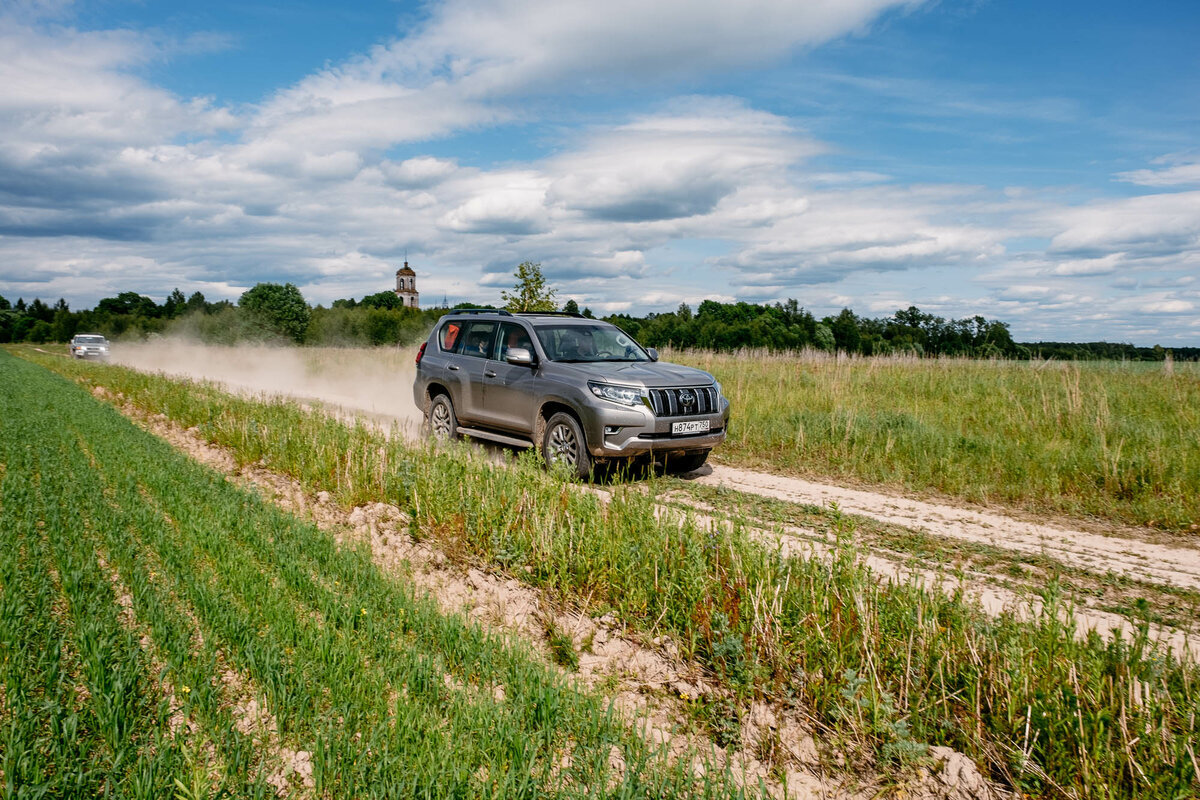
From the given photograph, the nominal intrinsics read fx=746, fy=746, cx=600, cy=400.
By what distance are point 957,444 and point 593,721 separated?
8610 mm

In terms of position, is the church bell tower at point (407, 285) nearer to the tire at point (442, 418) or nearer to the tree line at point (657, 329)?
the tree line at point (657, 329)

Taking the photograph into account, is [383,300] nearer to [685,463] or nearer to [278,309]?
[278,309]

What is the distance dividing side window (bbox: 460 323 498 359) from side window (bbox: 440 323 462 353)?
24cm

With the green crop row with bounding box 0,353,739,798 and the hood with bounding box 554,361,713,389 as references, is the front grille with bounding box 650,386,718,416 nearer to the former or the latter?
the hood with bounding box 554,361,713,389

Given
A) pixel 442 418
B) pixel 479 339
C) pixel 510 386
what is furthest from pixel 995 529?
pixel 442 418

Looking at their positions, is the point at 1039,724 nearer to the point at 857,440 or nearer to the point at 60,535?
the point at 60,535

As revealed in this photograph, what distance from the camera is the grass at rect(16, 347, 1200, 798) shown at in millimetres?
3064

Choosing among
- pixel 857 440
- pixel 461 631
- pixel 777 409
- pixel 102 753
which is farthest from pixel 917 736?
pixel 777 409

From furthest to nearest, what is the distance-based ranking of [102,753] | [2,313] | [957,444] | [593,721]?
[2,313], [957,444], [593,721], [102,753]

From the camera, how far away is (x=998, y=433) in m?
11.1

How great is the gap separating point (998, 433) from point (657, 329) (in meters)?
52.4

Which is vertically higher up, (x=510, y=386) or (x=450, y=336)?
(x=450, y=336)

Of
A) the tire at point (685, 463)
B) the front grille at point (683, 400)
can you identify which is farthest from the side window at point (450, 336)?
the front grille at point (683, 400)

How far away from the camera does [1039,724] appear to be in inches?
126
